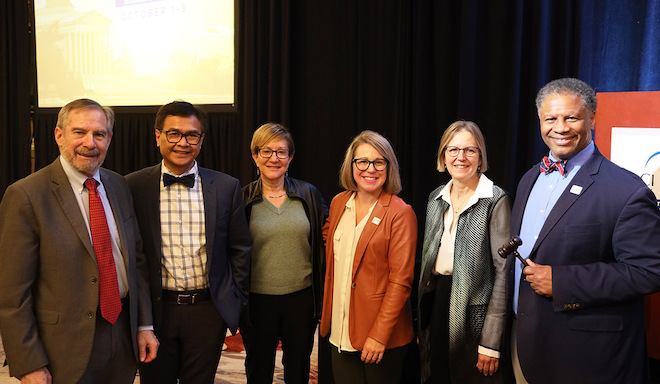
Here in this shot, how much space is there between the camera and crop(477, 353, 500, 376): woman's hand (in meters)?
2.20

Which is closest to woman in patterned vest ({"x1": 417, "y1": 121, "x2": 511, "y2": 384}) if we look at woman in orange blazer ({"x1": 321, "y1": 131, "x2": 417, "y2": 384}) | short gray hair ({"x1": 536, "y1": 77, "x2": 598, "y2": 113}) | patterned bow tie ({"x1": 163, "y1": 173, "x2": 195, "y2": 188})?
woman in orange blazer ({"x1": 321, "y1": 131, "x2": 417, "y2": 384})

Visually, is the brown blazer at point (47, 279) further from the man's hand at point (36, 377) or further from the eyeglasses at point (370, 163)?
the eyeglasses at point (370, 163)

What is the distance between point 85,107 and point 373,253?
134cm

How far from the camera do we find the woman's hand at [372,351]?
227cm

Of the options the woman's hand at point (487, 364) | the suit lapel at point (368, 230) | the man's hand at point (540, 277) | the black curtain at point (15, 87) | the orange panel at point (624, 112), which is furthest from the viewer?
the black curtain at point (15, 87)

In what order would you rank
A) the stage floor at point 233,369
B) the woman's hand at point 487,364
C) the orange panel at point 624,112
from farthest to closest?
the stage floor at point 233,369
the orange panel at point 624,112
the woman's hand at point 487,364

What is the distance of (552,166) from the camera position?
6.74 ft

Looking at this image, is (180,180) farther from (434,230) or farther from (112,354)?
(434,230)

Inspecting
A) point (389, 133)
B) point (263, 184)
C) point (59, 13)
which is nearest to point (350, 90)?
point (389, 133)

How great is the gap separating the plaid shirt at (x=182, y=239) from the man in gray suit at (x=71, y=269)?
220 millimetres

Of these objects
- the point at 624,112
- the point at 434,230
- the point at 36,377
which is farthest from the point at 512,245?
the point at 36,377

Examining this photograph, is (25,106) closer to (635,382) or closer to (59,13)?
(59,13)

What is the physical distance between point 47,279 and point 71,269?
0.09 m

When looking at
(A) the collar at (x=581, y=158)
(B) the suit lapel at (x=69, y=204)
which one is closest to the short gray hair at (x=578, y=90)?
(A) the collar at (x=581, y=158)
